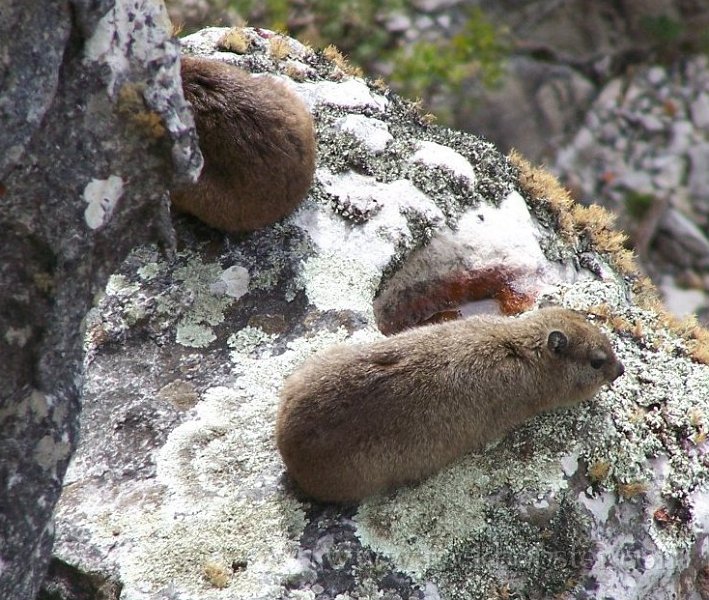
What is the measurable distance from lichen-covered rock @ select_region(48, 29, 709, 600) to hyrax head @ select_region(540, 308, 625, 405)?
132mm

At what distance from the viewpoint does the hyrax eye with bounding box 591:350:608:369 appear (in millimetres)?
5395

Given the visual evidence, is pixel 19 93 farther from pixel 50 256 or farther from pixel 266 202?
pixel 266 202

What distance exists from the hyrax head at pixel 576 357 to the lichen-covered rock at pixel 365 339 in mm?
132

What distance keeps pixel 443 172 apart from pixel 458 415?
2.14 metres

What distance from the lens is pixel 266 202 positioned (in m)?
6.06

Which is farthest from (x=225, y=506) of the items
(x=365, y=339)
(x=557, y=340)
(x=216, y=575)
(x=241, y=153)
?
(x=241, y=153)

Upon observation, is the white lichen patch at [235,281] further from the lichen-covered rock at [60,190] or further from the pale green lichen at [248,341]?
the lichen-covered rock at [60,190]

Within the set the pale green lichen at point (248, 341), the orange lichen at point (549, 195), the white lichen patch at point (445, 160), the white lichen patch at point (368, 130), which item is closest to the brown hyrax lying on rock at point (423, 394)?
the pale green lichen at point (248, 341)

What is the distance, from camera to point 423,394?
5.04 metres

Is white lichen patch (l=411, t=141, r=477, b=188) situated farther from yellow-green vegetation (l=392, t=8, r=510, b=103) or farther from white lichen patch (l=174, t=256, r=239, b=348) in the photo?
yellow-green vegetation (l=392, t=8, r=510, b=103)

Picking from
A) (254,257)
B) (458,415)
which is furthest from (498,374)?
(254,257)

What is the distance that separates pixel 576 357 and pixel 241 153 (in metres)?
2.48

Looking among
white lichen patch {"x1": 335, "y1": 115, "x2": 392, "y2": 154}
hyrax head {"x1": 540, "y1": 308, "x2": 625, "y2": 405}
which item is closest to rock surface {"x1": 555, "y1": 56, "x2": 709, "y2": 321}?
white lichen patch {"x1": 335, "y1": 115, "x2": 392, "y2": 154}

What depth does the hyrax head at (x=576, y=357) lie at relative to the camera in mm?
5355
